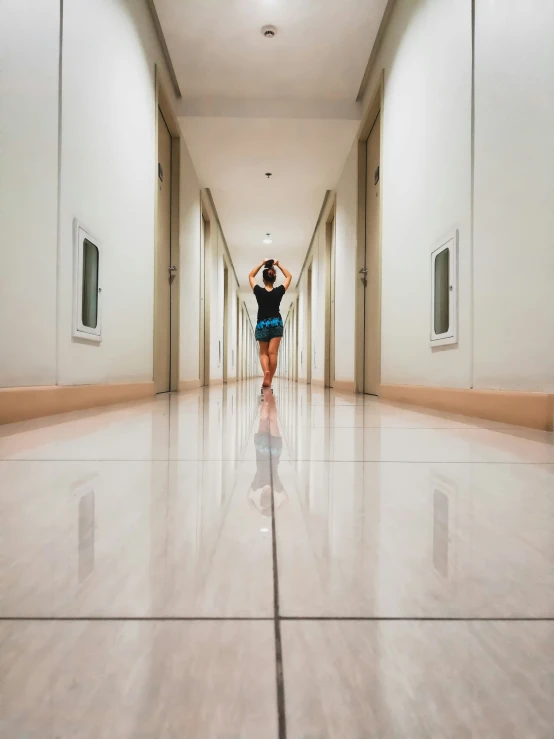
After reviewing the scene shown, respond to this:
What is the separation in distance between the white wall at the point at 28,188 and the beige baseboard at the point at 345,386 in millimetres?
3408

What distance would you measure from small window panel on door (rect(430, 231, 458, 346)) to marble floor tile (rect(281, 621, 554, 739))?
77.3 inches

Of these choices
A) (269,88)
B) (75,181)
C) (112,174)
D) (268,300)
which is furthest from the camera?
(268,300)

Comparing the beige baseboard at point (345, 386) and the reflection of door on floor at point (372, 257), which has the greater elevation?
the reflection of door on floor at point (372, 257)

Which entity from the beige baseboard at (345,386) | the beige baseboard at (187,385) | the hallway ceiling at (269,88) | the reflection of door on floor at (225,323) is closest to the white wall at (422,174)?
the hallway ceiling at (269,88)

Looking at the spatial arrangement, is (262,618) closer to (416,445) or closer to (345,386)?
(416,445)

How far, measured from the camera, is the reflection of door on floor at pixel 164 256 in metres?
4.09

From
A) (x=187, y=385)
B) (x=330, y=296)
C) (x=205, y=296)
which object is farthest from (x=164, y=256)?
(x=330, y=296)

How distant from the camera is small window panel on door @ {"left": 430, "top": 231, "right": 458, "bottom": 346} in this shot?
2.10m

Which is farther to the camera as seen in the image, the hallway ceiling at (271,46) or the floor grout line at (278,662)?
the hallway ceiling at (271,46)

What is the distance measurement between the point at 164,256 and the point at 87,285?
2287 millimetres

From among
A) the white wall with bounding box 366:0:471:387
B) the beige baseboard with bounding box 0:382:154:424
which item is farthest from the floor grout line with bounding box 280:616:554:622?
the white wall with bounding box 366:0:471:387

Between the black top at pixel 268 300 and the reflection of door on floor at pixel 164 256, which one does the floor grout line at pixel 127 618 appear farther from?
the black top at pixel 268 300

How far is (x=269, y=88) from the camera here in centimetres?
425

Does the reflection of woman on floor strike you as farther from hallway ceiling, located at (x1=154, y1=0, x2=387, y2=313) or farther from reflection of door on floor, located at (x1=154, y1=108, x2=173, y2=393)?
hallway ceiling, located at (x1=154, y1=0, x2=387, y2=313)
